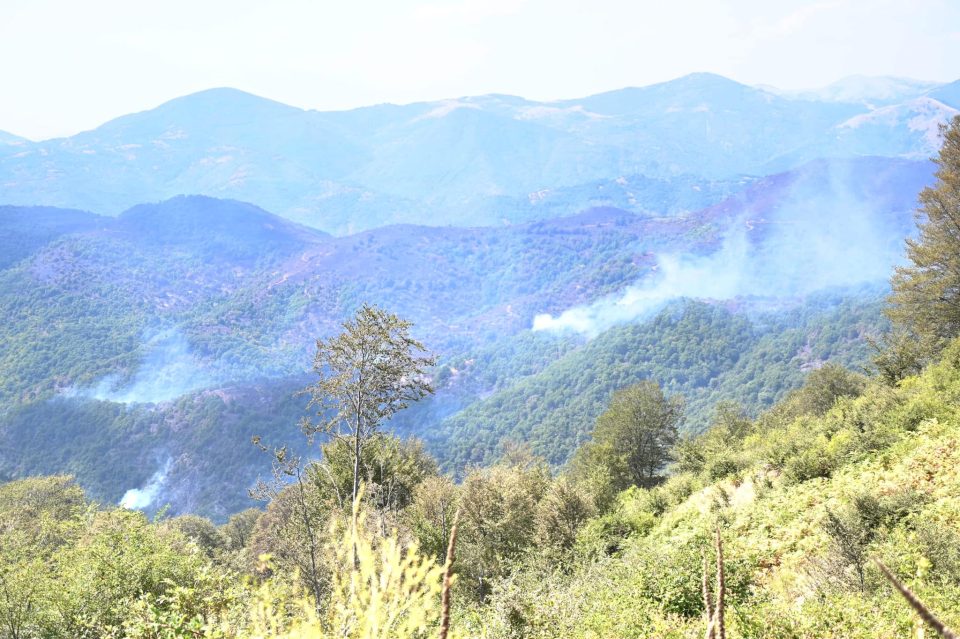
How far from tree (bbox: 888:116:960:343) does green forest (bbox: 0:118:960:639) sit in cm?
12

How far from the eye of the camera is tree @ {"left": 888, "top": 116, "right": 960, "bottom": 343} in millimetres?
28734

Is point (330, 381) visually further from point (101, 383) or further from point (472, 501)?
point (101, 383)

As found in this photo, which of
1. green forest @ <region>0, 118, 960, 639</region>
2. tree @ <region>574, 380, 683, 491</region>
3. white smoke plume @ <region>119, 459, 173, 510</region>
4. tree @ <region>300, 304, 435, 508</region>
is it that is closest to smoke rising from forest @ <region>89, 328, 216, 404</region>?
white smoke plume @ <region>119, 459, 173, 510</region>

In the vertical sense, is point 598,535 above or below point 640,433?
above

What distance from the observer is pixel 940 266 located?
29953mm

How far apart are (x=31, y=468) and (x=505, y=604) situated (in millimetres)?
146930

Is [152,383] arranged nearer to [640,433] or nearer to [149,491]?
[149,491]

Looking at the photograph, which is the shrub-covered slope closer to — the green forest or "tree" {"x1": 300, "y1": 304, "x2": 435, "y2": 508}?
the green forest

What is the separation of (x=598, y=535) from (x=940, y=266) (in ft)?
77.1

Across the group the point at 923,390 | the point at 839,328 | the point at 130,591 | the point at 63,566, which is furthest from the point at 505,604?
the point at 839,328

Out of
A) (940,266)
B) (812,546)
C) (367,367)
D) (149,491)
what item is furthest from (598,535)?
(149,491)

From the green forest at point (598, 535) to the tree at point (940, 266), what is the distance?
0.40ft

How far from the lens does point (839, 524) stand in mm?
11562

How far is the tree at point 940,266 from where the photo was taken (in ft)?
94.3
